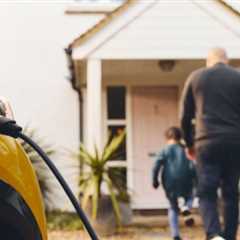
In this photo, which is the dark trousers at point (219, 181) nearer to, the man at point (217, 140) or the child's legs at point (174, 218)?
the man at point (217, 140)

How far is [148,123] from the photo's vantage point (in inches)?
433

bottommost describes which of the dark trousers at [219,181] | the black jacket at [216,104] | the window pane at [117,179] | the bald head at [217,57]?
the window pane at [117,179]

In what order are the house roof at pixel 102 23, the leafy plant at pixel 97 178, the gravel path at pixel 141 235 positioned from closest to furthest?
the gravel path at pixel 141 235, the leafy plant at pixel 97 178, the house roof at pixel 102 23

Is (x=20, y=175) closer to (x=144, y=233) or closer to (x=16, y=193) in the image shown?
(x=16, y=193)

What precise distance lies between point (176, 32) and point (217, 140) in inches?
178

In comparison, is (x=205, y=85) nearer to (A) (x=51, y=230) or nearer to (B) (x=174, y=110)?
(A) (x=51, y=230)

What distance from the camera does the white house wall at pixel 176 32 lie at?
9.09 m

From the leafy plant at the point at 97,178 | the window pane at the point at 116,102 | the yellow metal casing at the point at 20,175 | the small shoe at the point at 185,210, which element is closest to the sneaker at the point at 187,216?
the small shoe at the point at 185,210

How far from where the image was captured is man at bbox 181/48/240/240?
4789 mm

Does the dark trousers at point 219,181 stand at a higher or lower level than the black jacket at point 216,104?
lower

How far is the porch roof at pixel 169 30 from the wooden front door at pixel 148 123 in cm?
193

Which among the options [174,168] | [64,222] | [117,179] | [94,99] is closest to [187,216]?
[117,179]

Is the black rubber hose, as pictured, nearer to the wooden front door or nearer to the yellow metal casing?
the yellow metal casing

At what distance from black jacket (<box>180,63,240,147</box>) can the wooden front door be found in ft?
19.9
